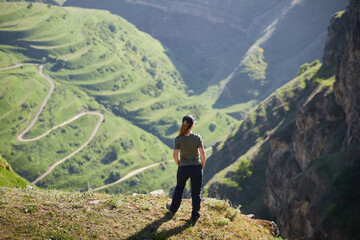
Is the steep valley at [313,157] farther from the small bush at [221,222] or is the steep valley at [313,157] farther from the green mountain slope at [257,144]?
the small bush at [221,222]

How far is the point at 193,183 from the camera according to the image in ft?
59.3

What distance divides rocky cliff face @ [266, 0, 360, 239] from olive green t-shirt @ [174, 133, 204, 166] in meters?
11.8

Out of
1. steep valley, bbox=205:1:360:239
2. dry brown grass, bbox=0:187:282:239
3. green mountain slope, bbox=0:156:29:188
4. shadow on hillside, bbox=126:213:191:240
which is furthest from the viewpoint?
steep valley, bbox=205:1:360:239

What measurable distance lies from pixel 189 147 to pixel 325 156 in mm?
37860

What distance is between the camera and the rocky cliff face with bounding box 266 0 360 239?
109 ft

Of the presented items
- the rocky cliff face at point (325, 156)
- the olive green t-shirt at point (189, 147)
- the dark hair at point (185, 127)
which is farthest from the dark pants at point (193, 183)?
the rocky cliff face at point (325, 156)

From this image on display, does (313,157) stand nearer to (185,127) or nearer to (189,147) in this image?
(189,147)

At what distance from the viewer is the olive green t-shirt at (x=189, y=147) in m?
17.5

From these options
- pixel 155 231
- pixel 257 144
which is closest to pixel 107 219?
pixel 155 231

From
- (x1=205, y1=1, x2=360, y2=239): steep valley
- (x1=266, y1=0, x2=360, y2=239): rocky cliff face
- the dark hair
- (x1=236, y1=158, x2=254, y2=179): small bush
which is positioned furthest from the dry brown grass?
(x1=236, y1=158, x2=254, y2=179): small bush

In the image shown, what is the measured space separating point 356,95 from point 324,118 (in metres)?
15.3

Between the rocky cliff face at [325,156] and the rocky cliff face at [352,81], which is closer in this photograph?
the rocky cliff face at [325,156]

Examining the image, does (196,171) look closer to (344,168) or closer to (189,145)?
(189,145)

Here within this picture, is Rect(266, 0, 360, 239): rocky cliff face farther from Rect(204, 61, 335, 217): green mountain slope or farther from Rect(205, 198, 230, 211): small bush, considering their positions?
Rect(205, 198, 230, 211): small bush
